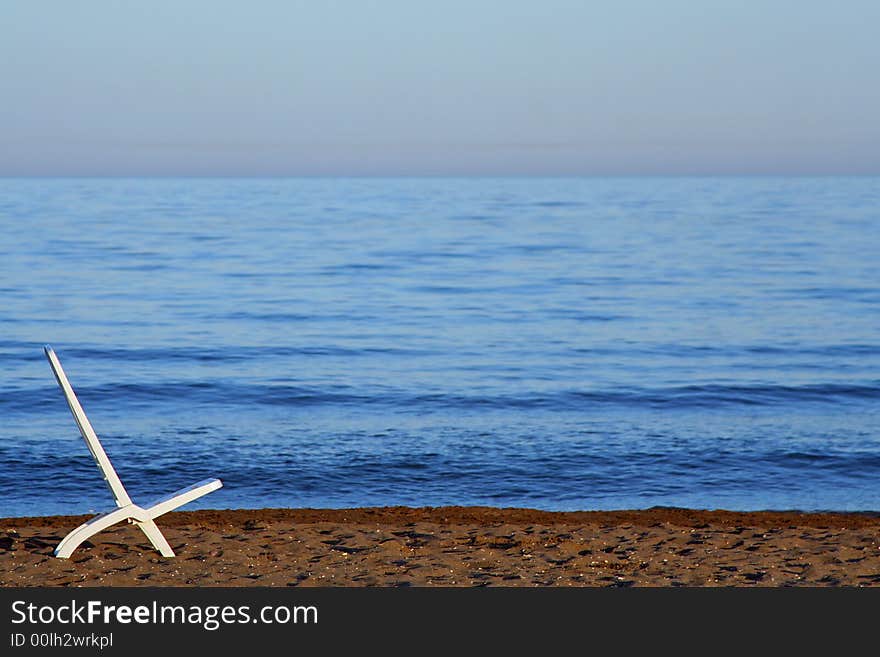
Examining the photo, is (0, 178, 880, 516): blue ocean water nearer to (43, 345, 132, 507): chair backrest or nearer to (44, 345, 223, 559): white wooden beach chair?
(44, 345, 223, 559): white wooden beach chair

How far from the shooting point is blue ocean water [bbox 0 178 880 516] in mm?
13055

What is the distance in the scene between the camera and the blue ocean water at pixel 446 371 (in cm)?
1305

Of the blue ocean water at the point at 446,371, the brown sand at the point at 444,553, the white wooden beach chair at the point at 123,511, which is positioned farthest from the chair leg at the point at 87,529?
the blue ocean water at the point at 446,371

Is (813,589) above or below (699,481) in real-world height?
above

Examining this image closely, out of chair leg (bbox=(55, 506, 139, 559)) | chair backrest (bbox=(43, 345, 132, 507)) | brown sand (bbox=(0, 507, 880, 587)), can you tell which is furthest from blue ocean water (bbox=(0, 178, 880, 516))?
chair backrest (bbox=(43, 345, 132, 507))

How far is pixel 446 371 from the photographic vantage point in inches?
845

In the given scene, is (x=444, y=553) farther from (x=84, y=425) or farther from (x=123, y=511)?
(x=84, y=425)

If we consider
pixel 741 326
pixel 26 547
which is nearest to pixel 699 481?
pixel 26 547

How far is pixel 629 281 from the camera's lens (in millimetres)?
39000

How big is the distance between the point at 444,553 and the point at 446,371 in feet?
41.6

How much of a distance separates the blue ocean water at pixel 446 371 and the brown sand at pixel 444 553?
6.77 ft

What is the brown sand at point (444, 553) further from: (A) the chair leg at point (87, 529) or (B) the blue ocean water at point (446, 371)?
(B) the blue ocean water at point (446, 371)

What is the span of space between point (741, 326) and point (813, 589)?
71.9ft

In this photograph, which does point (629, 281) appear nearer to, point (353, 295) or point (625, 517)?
point (353, 295)
